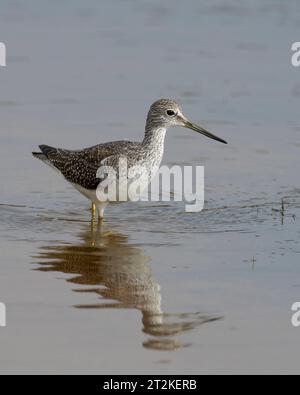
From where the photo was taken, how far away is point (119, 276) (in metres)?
8.87

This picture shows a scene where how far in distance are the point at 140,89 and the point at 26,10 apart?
4.40 meters

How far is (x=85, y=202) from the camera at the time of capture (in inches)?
451

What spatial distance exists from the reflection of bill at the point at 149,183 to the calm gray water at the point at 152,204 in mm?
181

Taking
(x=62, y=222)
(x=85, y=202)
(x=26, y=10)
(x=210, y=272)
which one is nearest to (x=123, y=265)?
(x=210, y=272)

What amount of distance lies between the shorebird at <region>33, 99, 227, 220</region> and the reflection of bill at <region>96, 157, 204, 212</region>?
0.06 metres

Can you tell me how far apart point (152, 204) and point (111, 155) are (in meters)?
0.96

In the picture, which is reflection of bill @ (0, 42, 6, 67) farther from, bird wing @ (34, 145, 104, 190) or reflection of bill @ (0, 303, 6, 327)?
reflection of bill @ (0, 303, 6, 327)

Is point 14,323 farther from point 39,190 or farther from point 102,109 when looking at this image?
point 102,109

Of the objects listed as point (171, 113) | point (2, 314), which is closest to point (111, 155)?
point (171, 113)

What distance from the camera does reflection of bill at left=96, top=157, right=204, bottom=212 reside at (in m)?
10.3

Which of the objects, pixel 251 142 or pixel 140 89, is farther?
pixel 140 89

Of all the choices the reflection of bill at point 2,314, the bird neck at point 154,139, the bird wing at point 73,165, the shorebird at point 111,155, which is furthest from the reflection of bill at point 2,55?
the reflection of bill at point 2,314

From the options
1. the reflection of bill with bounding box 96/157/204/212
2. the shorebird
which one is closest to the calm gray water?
the reflection of bill with bounding box 96/157/204/212

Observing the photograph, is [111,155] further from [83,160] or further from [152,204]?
[152,204]
